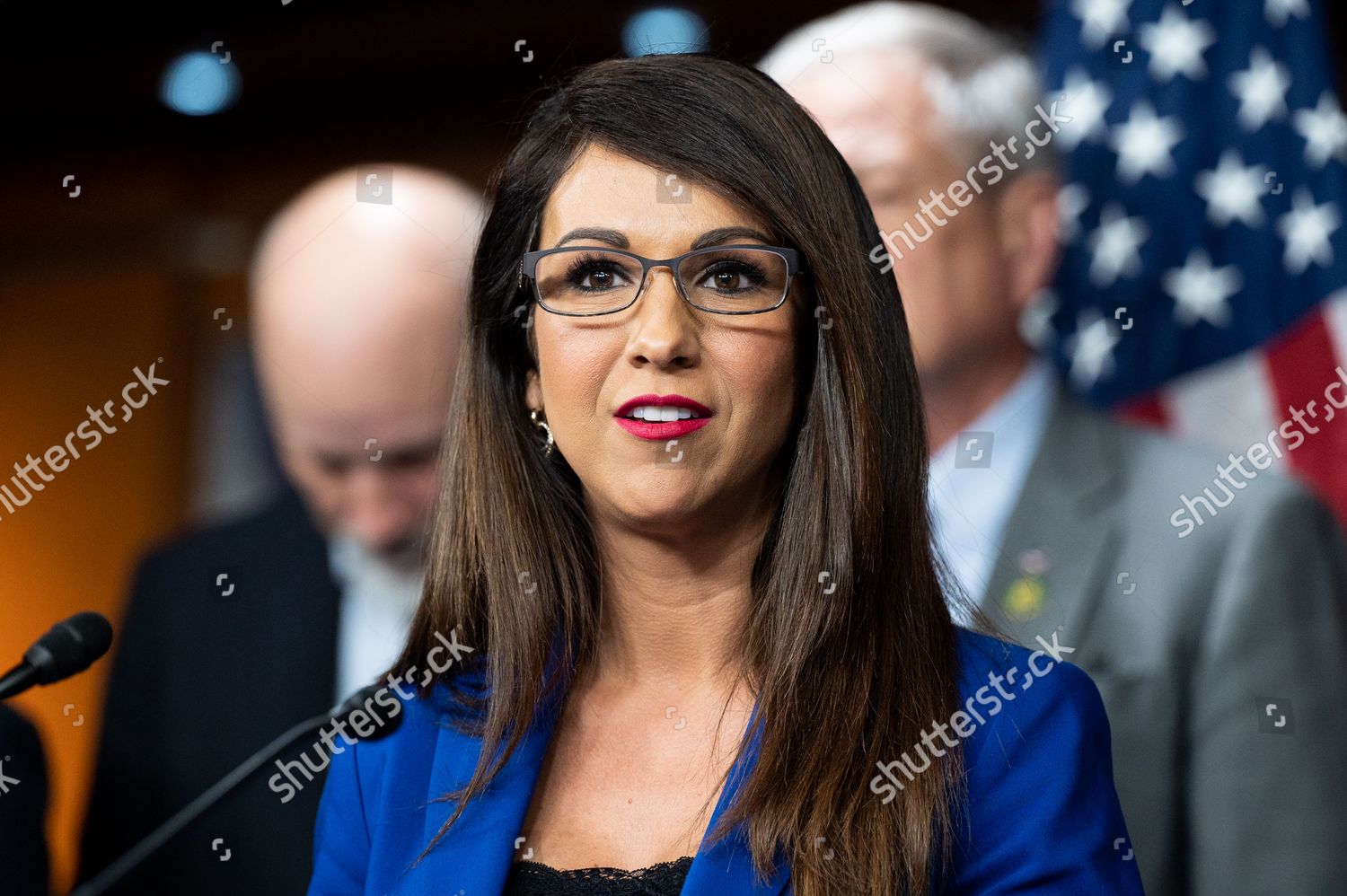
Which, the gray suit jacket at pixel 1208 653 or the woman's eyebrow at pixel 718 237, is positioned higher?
the woman's eyebrow at pixel 718 237

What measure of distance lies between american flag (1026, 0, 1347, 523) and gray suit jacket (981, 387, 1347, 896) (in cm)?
19

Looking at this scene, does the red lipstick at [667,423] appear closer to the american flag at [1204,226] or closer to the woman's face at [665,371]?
the woman's face at [665,371]

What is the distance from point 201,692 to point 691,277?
1.79 metres

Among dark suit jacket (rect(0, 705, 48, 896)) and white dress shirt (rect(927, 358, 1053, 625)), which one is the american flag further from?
dark suit jacket (rect(0, 705, 48, 896))

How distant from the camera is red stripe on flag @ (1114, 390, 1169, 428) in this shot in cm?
247

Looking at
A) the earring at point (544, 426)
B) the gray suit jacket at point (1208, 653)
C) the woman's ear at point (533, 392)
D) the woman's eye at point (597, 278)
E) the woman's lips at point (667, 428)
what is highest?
the woman's eye at point (597, 278)

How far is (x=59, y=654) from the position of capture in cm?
140

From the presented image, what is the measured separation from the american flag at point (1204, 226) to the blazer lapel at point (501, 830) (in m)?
1.36

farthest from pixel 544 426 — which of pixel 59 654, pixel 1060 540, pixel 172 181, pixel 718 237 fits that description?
pixel 172 181
